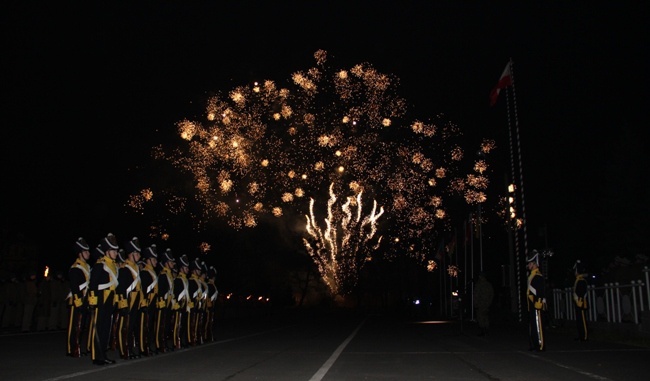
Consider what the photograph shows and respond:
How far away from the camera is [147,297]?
49.1 ft

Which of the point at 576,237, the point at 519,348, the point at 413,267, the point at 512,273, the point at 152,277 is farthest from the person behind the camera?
the point at 413,267

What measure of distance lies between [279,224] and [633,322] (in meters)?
50.4

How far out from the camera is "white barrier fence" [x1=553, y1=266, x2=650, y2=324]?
1839cm

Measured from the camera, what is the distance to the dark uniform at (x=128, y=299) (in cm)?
1367

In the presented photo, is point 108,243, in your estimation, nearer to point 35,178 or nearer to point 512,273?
point 512,273

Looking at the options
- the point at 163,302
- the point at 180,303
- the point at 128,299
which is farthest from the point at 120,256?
the point at 180,303

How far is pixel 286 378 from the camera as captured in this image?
1049 cm

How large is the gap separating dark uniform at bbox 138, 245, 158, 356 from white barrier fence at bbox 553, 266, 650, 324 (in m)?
11.9

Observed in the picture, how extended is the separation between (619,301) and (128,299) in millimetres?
13699

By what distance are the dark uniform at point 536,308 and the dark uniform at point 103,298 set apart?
8.72m

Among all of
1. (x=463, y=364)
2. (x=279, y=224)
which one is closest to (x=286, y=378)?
(x=463, y=364)

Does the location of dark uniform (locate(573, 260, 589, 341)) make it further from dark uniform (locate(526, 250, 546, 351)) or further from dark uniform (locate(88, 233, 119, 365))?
dark uniform (locate(88, 233, 119, 365))

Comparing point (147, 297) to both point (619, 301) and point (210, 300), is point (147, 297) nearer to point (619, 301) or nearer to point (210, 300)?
point (210, 300)

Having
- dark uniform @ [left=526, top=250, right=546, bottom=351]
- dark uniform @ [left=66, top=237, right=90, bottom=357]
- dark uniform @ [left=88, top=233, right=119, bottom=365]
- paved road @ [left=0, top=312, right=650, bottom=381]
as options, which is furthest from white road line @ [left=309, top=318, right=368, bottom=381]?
dark uniform @ [left=66, top=237, right=90, bottom=357]
